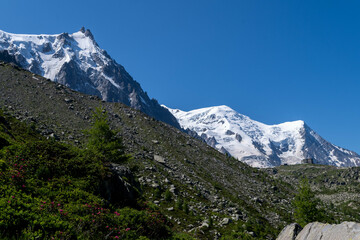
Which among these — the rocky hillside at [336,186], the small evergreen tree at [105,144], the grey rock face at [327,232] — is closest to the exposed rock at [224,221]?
the grey rock face at [327,232]

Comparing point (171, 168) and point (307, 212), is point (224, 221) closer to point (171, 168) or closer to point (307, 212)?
point (307, 212)

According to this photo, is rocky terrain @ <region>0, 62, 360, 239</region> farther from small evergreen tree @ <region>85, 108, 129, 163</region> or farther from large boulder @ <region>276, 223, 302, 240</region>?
large boulder @ <region>276, 223, 302, 240</region>

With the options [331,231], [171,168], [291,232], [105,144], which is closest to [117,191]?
[291,232]

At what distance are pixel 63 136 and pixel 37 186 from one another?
3486 cm

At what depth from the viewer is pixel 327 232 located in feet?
37.7

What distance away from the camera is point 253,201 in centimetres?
4472

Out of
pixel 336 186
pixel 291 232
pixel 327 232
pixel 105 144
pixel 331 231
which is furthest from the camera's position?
pixel 336 186

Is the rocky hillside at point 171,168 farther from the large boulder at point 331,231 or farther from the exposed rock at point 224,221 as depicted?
the large boulder at point 331,231

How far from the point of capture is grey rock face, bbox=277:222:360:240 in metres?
9.95

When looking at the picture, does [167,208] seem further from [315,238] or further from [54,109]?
[54,109]

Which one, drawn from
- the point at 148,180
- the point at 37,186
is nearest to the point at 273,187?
the point at 148,180

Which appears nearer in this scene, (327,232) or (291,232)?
(327,232)

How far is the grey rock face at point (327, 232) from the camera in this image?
995cm

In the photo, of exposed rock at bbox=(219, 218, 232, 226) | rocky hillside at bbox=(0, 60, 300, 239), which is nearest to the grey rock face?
rocky hillside at bbox=(0, 60, 300, 239)
